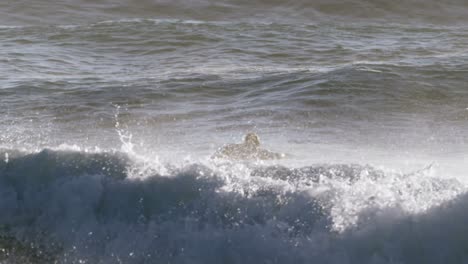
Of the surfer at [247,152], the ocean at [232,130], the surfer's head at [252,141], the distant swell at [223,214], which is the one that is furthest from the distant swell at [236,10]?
the distant swell at [223,214]

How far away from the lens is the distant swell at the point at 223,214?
5.60m

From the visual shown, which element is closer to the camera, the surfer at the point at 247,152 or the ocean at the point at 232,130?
the ocean at the point at 232,130

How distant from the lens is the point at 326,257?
5.67m

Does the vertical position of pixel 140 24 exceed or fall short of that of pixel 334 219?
it falls short

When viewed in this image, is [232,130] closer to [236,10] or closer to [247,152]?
[247,152]

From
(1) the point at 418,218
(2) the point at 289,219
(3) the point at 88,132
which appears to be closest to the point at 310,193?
(2) the point at 289,219

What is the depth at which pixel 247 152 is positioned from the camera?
8367 mm

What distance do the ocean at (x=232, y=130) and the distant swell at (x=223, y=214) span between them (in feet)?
0.04

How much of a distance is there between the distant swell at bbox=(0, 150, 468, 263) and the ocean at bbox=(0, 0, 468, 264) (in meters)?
0.01

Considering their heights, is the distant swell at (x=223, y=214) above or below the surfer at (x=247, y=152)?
above

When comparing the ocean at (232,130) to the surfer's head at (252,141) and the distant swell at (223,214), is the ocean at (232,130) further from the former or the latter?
the surfer's head at (252,141)

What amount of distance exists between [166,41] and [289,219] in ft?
39.6

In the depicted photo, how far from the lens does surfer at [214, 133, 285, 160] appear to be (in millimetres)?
8188

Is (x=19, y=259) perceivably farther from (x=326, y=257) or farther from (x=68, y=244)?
(x=326, y=257)
